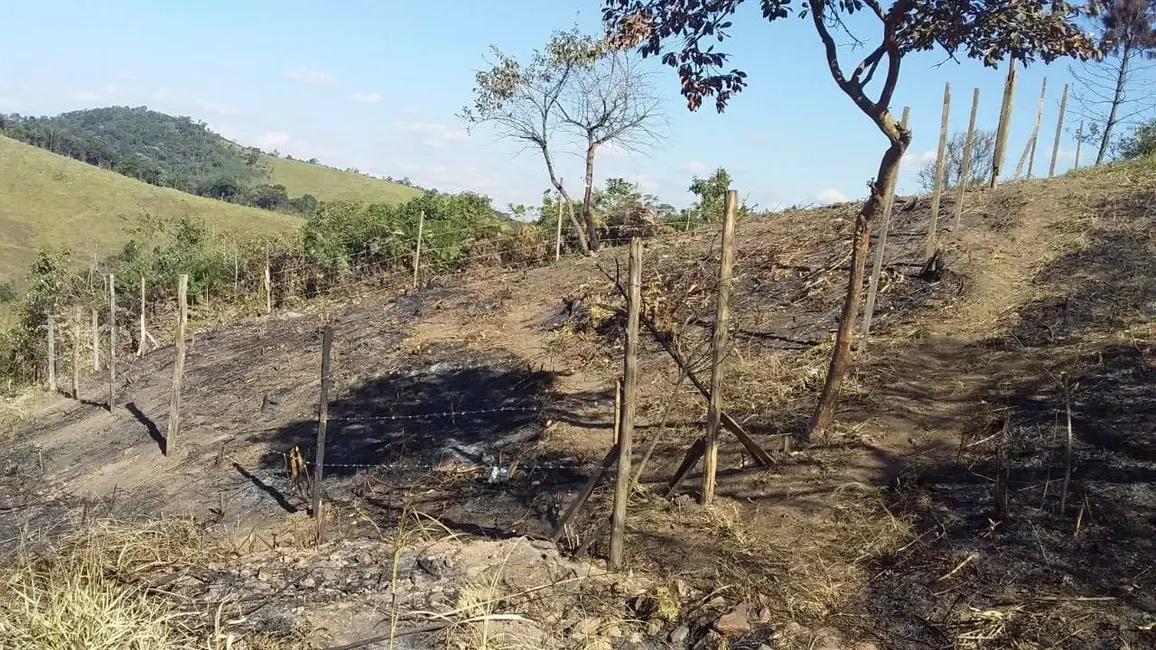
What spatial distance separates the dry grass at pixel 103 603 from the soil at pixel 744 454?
438 mm

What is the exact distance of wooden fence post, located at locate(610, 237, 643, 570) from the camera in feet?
12.3

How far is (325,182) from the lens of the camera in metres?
77.8

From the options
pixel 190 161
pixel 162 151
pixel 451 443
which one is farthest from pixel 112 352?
pixel 162 151

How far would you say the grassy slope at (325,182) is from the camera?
6812 centimetres

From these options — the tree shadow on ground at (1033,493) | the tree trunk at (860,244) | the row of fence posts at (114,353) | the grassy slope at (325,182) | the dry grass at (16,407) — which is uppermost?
the grassy slope at (325,182)

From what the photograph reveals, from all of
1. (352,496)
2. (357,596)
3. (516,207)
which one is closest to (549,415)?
(352,496)

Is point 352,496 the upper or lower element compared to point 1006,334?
lower

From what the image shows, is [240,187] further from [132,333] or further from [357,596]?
[357,596]

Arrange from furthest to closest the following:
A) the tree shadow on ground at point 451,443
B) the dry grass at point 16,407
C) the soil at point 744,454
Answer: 1. the dry grass at point 16,407
2. the tree shadow on ground at point 451,443
3. the soil at point 744,454

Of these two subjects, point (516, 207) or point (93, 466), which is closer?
point (93, 466)

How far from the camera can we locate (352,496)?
19.8ft

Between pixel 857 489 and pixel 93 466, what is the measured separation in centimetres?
826

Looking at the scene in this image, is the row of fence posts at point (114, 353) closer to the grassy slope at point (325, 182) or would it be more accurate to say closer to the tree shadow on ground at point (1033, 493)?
the tree shadow on ground at point (1033, 493)

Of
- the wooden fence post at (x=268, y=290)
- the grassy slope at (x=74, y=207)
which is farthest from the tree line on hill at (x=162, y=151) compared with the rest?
the wooden fence post at (x=268, y=290)
